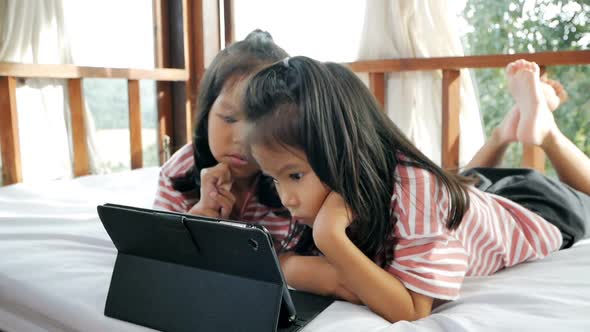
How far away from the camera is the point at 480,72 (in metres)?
1.60

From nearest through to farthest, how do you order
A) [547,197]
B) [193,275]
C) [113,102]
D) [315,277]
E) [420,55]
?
1. [193,275]
2. [315,277]
3. [547,197]
4. [420,55]
5. [113,102]

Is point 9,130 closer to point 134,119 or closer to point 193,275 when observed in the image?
point 134,119

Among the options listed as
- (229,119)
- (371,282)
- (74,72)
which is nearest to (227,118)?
(229,119)

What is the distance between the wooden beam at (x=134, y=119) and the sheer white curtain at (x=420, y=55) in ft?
2.53

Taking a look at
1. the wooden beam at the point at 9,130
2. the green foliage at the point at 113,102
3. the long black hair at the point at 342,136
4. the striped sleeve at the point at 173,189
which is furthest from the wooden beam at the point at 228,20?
the long black hair at the point at 342,136

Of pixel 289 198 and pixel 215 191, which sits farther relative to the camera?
pixel 215 191

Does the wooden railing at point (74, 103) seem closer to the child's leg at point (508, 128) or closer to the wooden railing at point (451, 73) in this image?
the wooden railing at point (451, 73)

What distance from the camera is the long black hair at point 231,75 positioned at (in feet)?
2.97

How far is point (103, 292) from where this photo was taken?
698mm

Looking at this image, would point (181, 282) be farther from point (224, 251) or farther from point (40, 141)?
point (40, 141)

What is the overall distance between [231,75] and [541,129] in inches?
28.4

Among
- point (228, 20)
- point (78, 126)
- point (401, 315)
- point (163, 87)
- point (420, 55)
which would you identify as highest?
point (228, 20)

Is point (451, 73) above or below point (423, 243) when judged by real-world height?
above

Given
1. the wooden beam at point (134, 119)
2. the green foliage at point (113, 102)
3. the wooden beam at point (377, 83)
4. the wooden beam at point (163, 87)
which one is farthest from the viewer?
the wooden beam at point (163, 87)
